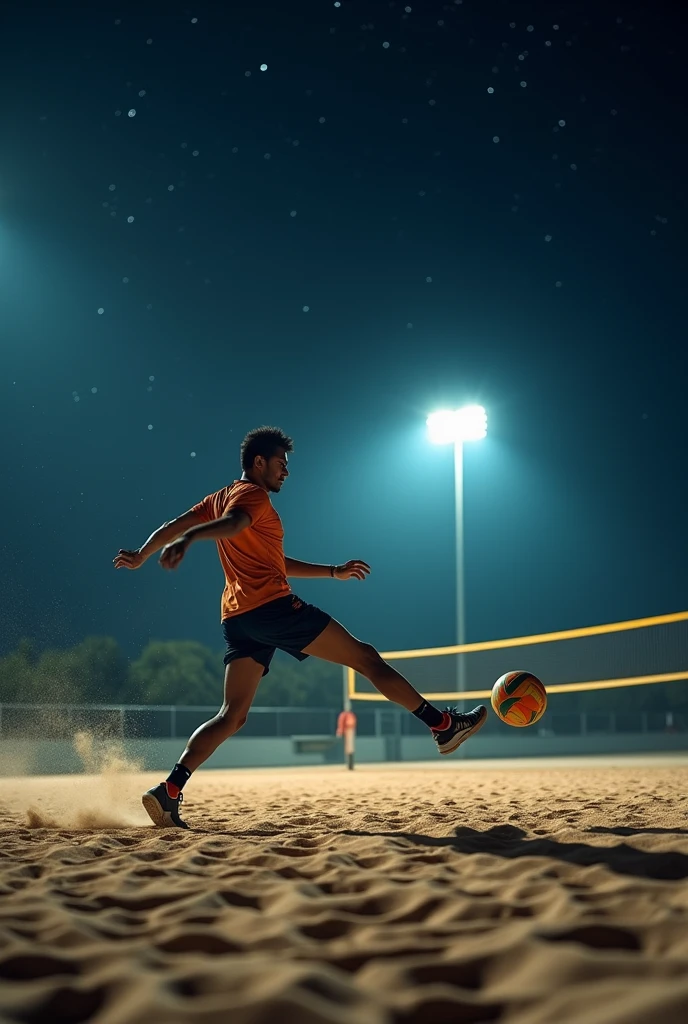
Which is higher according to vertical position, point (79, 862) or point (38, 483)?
point (38, 483)

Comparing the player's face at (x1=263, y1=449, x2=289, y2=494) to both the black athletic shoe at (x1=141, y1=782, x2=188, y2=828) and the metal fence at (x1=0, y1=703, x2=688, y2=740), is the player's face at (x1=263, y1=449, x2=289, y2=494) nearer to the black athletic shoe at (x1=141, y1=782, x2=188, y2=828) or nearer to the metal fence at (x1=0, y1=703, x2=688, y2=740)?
the black athletic shoe at (x1=141, y1=782, x2=188, y2=828)

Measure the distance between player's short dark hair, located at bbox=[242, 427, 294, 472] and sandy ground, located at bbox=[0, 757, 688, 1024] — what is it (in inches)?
66.7

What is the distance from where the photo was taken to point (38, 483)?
3534 centimetres

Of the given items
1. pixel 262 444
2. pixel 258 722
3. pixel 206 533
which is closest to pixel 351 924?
pixel 206 533

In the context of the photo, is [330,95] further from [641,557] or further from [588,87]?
[641,557]

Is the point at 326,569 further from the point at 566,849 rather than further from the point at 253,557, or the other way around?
the point at 566,849

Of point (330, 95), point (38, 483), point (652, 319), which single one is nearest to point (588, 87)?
point (330, 95)

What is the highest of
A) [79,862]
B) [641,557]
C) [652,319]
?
[652,319]

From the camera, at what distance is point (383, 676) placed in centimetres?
424

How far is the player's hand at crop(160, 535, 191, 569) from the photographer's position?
371 centimetres

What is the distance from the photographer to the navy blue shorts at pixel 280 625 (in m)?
4.22

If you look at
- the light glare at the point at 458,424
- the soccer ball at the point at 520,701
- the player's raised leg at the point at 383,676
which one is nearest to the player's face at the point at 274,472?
the player's raised leg at the point at 383,676

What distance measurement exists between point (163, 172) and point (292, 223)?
6.17m

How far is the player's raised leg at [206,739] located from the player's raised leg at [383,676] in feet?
0.99
